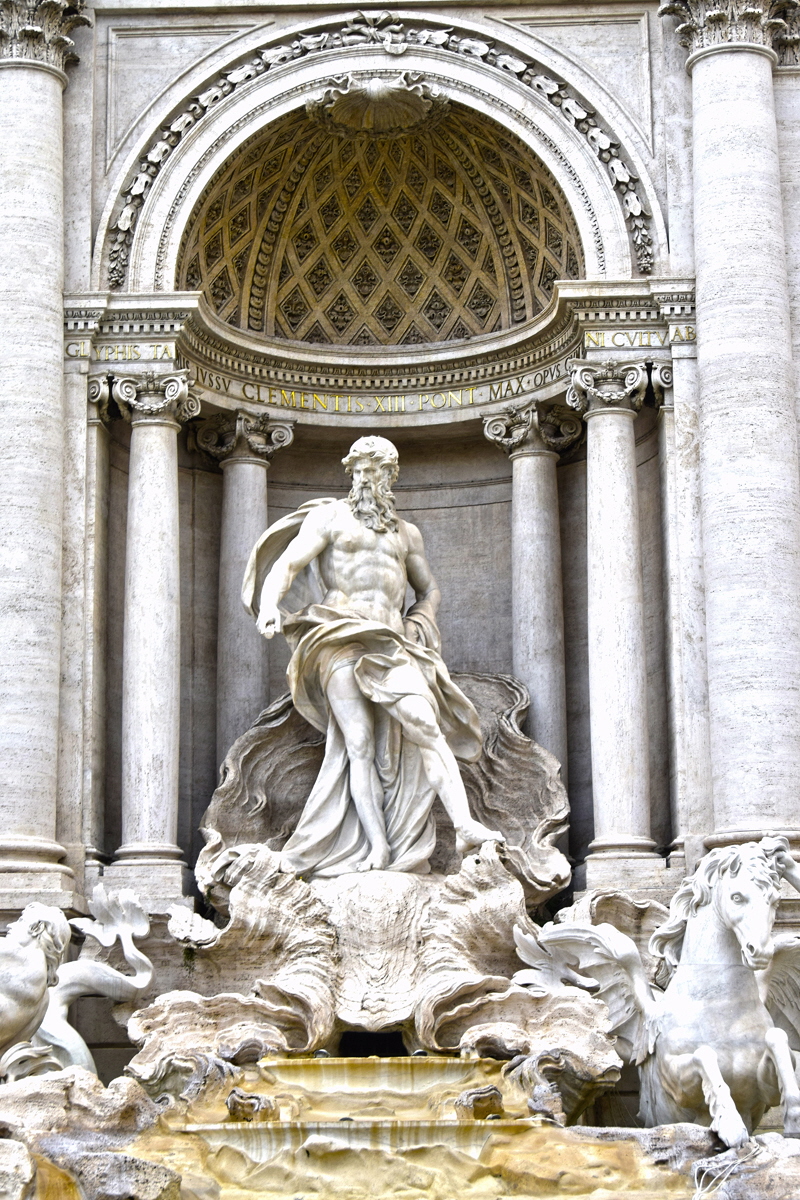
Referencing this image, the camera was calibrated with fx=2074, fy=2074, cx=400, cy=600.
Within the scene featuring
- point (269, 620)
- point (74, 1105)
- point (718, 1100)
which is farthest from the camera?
point (269, 620)

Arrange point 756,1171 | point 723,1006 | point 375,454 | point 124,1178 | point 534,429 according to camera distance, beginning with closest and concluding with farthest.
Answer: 1. point 124,1178
2. point 756,1171
3. point 723,1006
4. point 375,454
5. point 534,429

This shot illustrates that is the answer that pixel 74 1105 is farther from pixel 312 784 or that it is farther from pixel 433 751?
pixel 312 784

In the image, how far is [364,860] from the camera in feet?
56.2

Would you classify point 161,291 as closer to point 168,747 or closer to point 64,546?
point 64,546

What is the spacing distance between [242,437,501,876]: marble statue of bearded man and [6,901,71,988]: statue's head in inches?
112

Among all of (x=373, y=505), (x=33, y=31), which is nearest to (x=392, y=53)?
(x=33, y=31)

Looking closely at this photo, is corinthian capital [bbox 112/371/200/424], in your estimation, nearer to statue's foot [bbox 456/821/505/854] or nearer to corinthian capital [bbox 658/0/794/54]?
statue's foot [bbox 456/821/505/854]

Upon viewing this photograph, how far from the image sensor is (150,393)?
18.3m

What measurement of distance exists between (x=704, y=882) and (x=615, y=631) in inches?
174

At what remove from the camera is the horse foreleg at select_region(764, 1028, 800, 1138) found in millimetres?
12766

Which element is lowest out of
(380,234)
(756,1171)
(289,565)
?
(756,1171)

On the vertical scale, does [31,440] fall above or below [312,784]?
above

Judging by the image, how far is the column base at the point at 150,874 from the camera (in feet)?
56.1

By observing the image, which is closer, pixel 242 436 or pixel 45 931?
pixel 45 931
